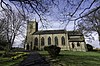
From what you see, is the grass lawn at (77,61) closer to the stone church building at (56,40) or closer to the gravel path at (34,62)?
the gravel path at (34,62)

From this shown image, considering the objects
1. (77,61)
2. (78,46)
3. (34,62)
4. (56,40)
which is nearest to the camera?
(34,62)

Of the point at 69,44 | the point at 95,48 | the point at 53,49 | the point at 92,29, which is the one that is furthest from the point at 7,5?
the point at 95,48

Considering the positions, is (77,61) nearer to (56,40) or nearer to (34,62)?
(34,62)

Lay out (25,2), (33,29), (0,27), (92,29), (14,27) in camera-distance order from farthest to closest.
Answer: (33,29), (92,29), (14,27), (0,27), (25,2)

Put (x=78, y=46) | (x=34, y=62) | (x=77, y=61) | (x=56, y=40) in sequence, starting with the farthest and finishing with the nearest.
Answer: (x=56, y=40), (x=78, y=46), (x=77, y=61), (x=34, y=62)

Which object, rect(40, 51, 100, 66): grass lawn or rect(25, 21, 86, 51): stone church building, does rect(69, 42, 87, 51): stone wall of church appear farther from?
rect(40, 51, 100, 66): grass lawn

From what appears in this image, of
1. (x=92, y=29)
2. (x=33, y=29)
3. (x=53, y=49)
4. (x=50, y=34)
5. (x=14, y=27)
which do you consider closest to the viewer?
(x=53, y=49)

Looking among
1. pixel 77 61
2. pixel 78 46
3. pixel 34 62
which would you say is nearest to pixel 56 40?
pixel 78 46

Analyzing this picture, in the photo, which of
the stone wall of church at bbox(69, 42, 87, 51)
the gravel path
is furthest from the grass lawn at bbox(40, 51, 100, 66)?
the stone wall of church at bbox(69, 42, 87, 51)

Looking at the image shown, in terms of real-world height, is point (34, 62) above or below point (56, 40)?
below

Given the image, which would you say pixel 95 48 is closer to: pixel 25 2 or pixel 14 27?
pixel 14 27

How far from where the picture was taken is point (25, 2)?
32.3ft

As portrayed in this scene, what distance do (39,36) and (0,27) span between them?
122 feet

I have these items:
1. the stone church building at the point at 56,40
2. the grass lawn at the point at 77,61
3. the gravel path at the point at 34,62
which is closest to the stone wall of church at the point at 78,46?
the stone church building at the point at 56,40
